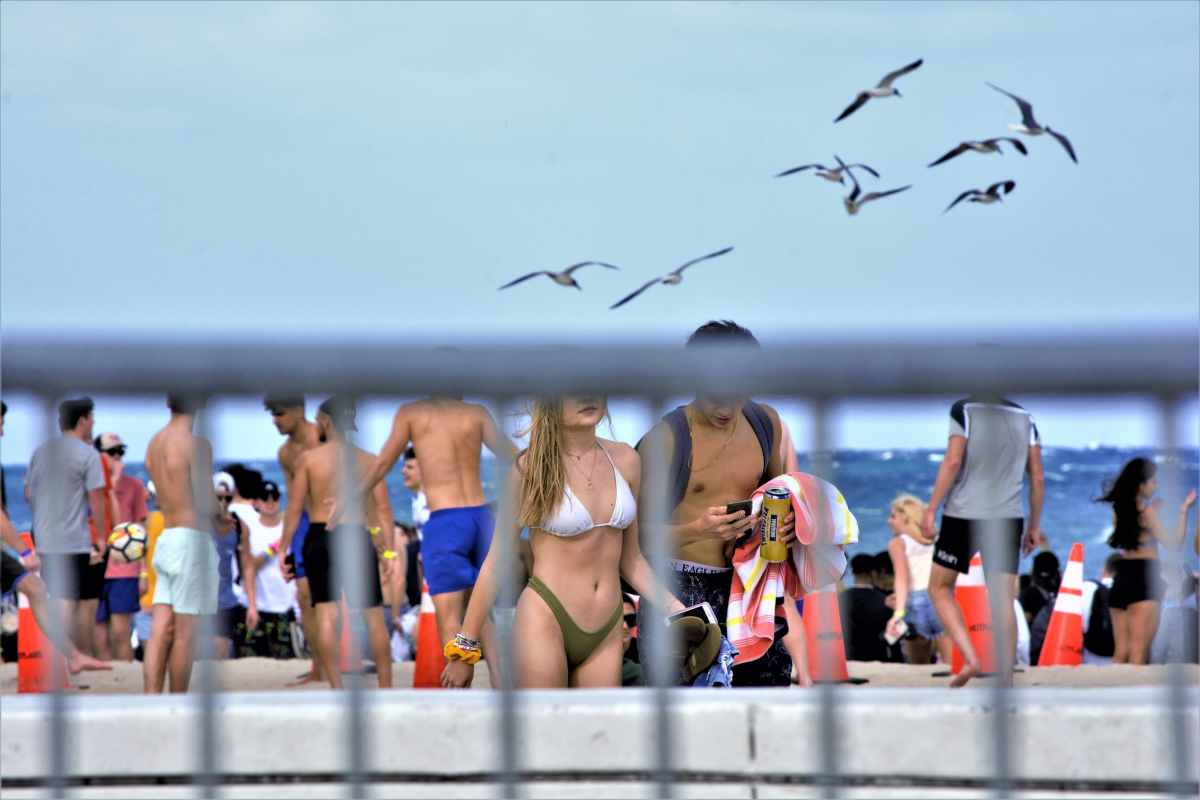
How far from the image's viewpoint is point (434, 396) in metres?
2.27

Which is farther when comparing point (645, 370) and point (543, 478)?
point (543, 478)

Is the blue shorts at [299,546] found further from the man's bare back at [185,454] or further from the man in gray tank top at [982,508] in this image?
the man's bare back at [185,454]

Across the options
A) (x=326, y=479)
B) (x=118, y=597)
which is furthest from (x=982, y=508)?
(x=118, y=597)

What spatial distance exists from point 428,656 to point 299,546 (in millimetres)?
907

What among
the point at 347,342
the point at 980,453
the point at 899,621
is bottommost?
the point at 899,621

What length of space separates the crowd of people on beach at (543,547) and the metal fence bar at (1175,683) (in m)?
0.03

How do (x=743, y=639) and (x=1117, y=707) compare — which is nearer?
(x=1117, y=707)

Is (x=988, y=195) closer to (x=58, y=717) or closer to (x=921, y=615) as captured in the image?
(x=921, y=615)

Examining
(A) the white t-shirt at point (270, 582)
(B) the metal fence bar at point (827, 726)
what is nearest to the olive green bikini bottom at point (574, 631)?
(B) the metal fence bar at point (827, 726)

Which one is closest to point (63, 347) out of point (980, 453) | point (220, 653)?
point (220, 653)

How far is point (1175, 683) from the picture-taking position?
235cm

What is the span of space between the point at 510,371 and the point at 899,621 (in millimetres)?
9293

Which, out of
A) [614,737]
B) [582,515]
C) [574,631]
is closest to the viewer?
[614,737]

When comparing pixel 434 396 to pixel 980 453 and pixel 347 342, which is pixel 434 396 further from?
pixel 980 453
